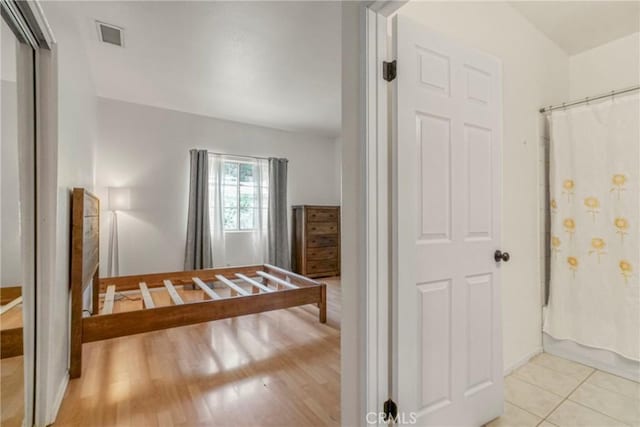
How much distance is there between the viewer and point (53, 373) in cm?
157

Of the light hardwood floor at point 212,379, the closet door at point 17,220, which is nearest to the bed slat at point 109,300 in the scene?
the light hardwood floor at point 212,379

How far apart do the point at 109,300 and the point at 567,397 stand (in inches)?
134

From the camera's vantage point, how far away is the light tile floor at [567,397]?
1.54m

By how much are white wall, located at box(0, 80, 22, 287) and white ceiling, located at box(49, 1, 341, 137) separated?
1.08 meters

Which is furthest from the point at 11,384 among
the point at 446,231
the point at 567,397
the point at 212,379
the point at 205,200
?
the point at 205,200

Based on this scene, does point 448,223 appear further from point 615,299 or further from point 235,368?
point 235,368

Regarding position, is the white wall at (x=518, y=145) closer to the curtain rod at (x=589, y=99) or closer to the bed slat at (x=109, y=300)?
the curtain rod at (x=589, y=99)

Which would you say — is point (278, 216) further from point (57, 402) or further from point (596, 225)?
point (596, 225)

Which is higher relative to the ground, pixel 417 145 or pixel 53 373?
pixel 417 145

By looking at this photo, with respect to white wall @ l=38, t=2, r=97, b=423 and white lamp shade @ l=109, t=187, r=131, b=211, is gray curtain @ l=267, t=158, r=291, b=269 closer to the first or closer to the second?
white lamp shade @ l=109, t=187, r=131, b=211

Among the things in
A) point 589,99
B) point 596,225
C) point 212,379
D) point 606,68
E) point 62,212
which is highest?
point 606,68

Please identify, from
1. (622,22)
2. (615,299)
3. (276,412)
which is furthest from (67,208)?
(622,22)

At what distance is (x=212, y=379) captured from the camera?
194 cm

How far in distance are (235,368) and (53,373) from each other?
1005mm
